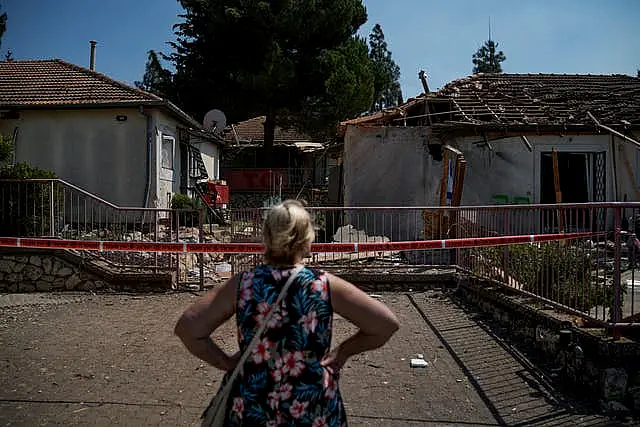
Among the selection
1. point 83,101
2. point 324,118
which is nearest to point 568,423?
point 83,101

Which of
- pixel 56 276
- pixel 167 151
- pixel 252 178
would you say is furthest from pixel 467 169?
pixel 252 178

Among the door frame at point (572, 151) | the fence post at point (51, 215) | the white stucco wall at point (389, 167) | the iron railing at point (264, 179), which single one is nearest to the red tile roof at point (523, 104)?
the white stucco wall at point (389, 167)

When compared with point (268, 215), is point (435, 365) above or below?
below

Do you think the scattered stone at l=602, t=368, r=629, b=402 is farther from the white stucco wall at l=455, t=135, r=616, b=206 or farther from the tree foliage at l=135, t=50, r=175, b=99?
the tree foliage at l=135, t=50, r=175, b=99

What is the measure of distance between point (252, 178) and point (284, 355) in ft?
93.8

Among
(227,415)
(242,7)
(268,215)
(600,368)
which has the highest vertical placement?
(242,7)

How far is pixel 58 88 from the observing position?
17.7 metres

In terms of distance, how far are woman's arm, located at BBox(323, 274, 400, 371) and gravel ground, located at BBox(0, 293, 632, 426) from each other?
208 centimetres

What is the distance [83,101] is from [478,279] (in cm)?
1230

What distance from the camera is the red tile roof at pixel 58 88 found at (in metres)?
16.3

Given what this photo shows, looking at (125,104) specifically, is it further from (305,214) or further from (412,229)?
(305,214)

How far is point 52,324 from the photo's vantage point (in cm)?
805

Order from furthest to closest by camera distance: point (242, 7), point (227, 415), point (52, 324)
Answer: point (242, 7)
point (52, 324)
point (227, 415)

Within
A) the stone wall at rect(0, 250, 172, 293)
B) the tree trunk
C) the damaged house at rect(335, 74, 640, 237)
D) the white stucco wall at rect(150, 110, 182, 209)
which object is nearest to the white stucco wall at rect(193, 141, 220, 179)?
the white stucco wall at rect(150, 110, 182, 209)
